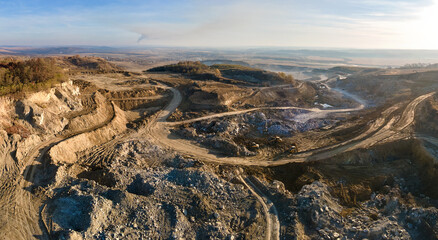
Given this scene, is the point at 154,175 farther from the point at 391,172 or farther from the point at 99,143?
Result: the point at 391,172

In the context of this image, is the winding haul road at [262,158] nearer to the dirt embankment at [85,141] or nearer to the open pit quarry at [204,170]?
the open pit quarry at [204,170]

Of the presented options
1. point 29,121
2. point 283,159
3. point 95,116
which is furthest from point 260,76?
point 29,121

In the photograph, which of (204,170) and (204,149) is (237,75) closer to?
(204,149)

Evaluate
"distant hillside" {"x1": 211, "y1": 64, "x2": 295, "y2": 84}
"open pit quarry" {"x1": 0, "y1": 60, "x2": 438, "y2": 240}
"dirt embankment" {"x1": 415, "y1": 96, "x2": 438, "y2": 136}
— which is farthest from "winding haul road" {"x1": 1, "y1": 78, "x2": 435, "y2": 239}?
"distant hillside" {"x1": 211, "y1": 64, "x2": 295, "y2": 84}

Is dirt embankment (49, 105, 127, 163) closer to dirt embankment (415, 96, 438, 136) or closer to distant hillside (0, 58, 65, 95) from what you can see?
distant hillside (0, 58, 65, 95)

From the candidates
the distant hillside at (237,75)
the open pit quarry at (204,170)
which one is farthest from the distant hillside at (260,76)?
the open pit quarry at (204,170)

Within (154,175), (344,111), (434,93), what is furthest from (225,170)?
(434,93)
